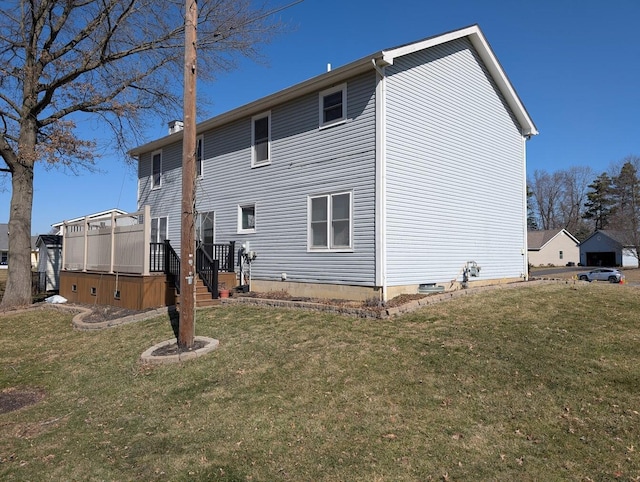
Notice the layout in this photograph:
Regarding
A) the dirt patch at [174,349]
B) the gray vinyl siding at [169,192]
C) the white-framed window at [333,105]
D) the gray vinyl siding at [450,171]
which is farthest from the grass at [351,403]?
the gray vinyl siding at [169,192]

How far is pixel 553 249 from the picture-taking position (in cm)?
5962

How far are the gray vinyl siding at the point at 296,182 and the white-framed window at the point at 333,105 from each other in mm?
157

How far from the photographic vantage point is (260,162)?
44.4ft

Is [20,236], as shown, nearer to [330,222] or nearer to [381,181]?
[330,222]

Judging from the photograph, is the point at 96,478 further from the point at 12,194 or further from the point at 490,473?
the point at 12,194

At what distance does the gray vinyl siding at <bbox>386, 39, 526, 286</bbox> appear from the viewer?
35.3 ft

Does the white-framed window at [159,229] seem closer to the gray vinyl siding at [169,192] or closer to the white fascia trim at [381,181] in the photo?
the gray vinyl siding at [169,192]

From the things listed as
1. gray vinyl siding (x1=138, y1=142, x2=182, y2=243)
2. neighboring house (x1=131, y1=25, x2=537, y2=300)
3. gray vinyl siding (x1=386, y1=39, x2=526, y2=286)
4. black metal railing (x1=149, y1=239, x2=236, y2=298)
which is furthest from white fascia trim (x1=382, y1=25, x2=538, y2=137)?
gray vinyl siding (x1=138, y1=142, x2=182, y2=243)

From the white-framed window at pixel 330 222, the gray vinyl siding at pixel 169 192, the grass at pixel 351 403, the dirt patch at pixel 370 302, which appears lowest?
the grass at pixel 351 403

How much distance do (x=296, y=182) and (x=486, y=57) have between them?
7.37 meters

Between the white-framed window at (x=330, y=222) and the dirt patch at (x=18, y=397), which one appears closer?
the dirt patch at (x=18, y=397)

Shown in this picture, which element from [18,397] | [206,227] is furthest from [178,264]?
[18,397]

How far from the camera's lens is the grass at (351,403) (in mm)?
4043

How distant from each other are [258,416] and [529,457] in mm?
2779
